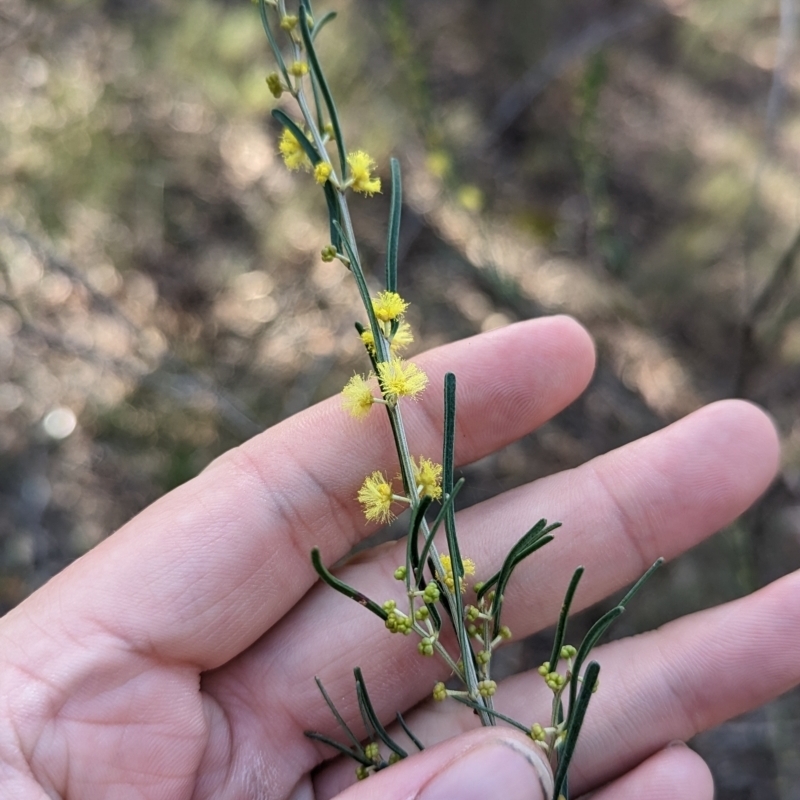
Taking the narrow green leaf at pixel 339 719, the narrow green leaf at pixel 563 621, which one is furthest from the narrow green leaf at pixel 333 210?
the narrow green leaf at pixel 339 719

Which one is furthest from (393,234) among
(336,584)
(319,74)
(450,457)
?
(336,584)

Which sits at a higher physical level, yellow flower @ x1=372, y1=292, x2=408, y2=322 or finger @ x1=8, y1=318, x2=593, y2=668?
yellow flower @ x1=372, y1=292, x2=408, y2=322

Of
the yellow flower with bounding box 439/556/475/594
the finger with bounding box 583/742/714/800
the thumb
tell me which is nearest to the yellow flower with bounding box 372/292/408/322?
the yellow flower with bounding box 439/556/475/594

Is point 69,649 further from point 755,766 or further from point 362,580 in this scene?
point 755,766

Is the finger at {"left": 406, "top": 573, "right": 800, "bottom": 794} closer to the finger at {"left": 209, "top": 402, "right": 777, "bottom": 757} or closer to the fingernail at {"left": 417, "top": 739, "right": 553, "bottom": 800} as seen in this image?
the finger at {"left": 209, "top": 402, "right": 777, "bottom": 757}

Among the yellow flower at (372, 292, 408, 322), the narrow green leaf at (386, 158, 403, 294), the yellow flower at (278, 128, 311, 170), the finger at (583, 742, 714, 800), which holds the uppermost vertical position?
the yellow flower at (278, 128, 311, 170)

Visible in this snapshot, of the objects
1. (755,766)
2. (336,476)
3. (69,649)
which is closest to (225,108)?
(336,476)
